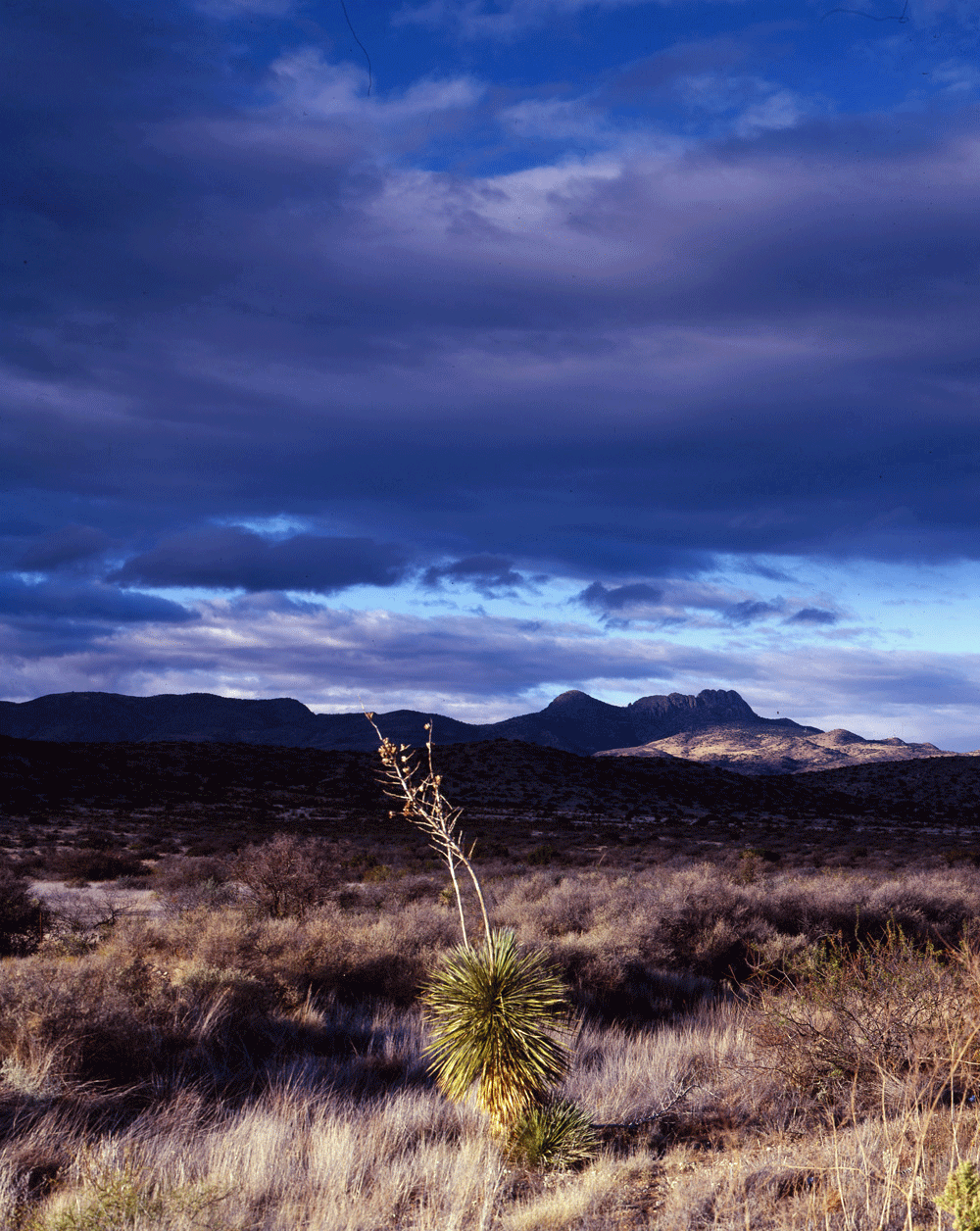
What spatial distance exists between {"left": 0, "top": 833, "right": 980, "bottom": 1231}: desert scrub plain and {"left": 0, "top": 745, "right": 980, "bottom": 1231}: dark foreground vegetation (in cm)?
3

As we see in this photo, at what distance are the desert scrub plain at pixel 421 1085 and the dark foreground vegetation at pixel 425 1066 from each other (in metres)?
0.03

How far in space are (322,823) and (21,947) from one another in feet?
120

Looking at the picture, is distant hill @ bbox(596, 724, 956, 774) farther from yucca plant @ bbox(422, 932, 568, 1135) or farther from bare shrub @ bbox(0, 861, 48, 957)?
yucca plant @ bbox(422, 932, 568, 1135)

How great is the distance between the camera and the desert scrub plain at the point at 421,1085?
218 inches

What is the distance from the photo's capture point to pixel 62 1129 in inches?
250

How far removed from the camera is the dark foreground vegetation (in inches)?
221

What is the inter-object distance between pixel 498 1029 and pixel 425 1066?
149 inches

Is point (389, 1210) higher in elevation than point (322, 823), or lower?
higher

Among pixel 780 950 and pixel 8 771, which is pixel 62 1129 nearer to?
pixel 780 950

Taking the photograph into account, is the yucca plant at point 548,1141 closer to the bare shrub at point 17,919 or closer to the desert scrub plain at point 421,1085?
the desert scrub plain at point 421,1085

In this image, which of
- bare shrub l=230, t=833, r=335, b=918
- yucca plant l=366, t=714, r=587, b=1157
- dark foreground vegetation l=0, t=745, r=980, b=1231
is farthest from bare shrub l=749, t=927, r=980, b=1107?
bare shrub l=230, t=833, r=335, b=918

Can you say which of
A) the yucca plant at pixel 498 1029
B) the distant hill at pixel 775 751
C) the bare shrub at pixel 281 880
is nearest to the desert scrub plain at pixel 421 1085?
the yucca plant at pixel 498 1029

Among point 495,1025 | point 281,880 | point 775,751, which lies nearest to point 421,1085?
point 495,1025

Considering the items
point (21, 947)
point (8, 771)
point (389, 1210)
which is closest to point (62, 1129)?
point (389, 1210)
